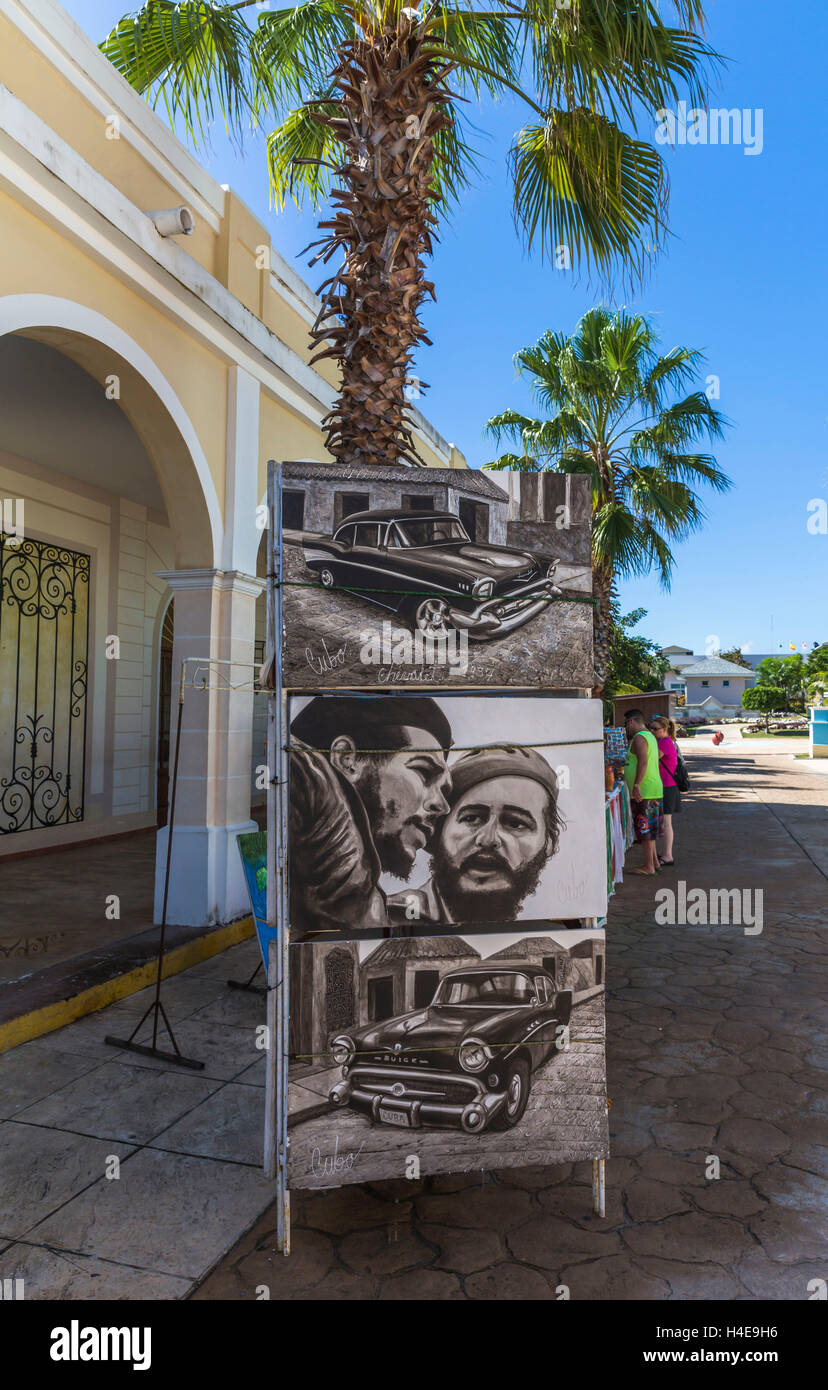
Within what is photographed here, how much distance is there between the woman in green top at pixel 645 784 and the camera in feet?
27.1

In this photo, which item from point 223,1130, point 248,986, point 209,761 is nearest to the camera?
point 223,1130

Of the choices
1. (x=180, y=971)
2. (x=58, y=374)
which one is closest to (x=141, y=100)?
(x=58, y=374)

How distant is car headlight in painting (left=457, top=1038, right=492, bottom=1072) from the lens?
2.60 meters

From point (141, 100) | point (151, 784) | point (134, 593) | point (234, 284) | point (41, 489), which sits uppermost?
point (141, 100)

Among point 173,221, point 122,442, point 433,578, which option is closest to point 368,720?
point 433,578

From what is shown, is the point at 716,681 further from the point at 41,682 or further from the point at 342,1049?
the point at 342,1049

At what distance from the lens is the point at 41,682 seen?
8.96 metres

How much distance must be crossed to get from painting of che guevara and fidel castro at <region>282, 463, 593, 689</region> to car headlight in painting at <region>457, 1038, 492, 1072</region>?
114cm

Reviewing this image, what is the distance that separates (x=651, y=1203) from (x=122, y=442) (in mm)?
7705

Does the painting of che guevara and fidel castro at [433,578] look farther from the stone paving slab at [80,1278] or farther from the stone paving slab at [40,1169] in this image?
the stone paving slab at [40,1169]

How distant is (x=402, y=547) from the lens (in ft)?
8.48

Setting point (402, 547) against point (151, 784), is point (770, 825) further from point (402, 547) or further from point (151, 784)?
point (402, 547)
